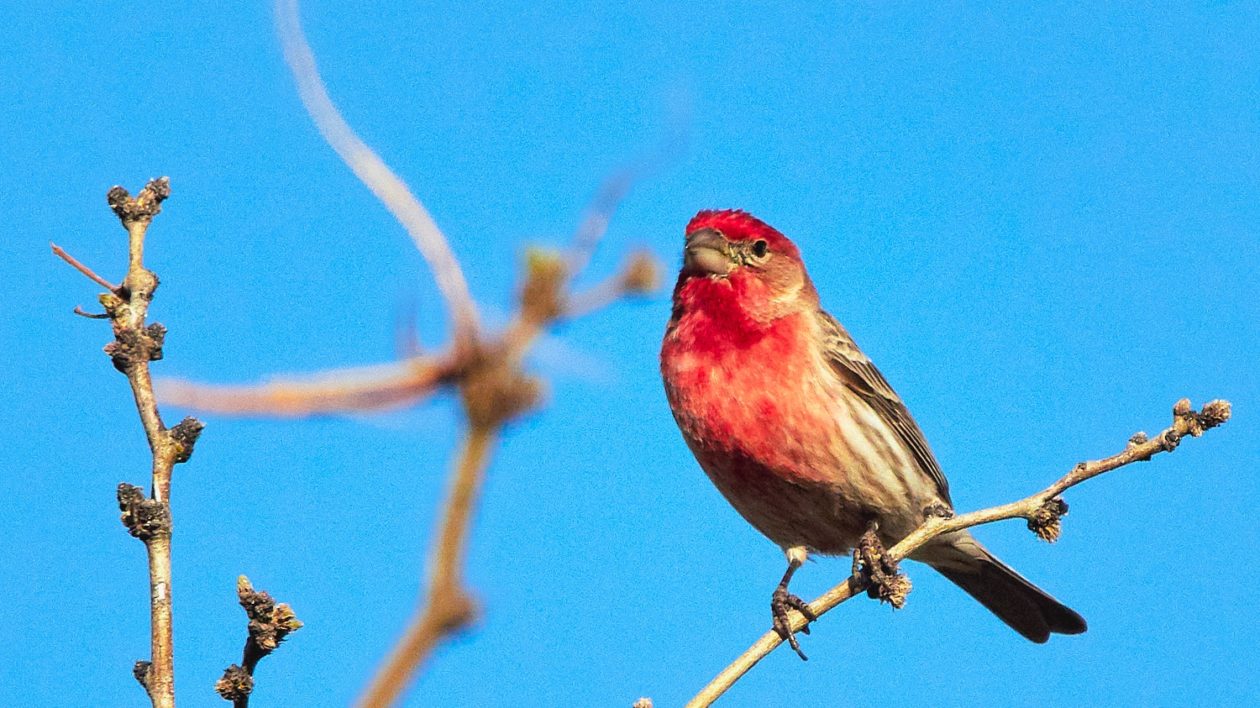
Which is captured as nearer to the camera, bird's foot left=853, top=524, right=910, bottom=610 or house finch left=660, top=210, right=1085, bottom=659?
bird's foot left=853, top=524, right=910, bottom=610

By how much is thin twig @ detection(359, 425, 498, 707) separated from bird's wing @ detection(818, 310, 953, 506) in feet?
20.7

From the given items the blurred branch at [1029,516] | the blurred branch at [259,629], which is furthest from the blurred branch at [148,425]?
the blurred branch at [1029,516]

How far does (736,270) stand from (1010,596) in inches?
113

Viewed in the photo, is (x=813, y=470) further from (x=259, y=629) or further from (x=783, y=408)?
(x=259, y=629)

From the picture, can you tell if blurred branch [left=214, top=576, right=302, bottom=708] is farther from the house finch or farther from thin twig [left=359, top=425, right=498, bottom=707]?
the house finch

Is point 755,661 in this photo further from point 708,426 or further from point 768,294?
point 768,294

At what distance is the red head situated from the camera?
761cm

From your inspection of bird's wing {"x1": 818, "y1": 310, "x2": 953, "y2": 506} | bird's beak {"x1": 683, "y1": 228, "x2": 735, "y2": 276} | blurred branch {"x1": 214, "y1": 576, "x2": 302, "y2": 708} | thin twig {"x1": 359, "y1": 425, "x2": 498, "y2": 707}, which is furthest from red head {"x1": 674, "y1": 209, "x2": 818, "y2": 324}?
thin twig {"x1": 359, "y1": 425, "x2": 498, "y2": 707}

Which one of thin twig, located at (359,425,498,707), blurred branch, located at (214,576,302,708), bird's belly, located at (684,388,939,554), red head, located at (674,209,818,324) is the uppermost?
red head, located at (674,209,818,324)

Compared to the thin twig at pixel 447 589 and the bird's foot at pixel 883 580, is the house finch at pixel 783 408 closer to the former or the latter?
the bird's foot at pixel 883 580

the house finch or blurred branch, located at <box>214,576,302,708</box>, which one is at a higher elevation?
the house finch

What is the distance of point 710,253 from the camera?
768 centimetres

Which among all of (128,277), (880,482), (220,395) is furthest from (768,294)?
(220,395)

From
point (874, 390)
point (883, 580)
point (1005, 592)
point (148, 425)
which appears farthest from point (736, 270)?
point (148, 425)
